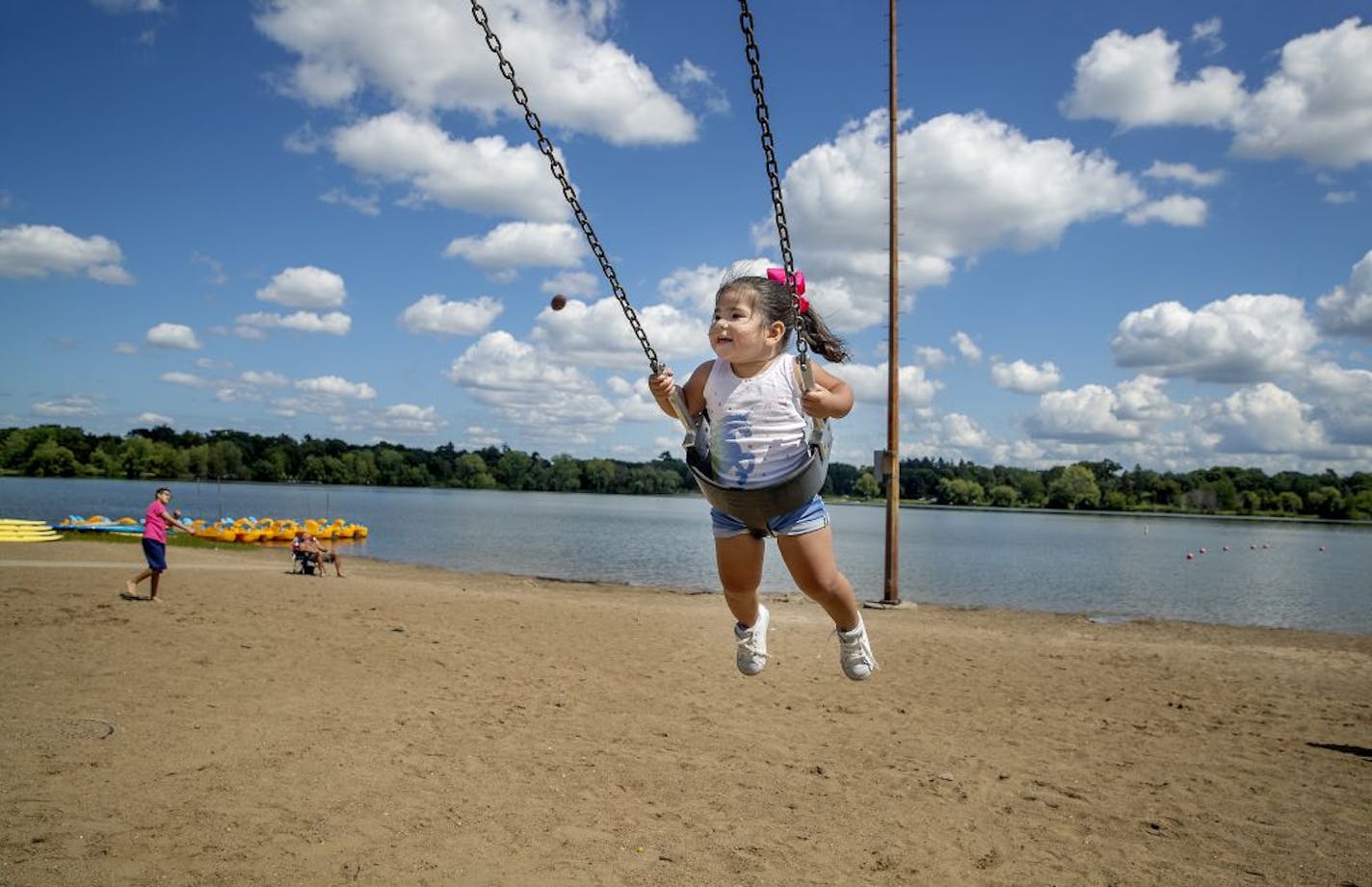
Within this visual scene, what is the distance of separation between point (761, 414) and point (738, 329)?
0.37 meters

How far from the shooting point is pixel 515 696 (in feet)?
38.0

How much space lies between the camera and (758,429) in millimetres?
3881

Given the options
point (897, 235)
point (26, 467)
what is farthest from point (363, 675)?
point (26, 467)

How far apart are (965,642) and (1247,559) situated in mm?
45064

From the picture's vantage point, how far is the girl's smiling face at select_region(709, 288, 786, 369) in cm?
386

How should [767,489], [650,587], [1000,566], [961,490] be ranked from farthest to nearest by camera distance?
[961,490] < [1000,566] < [650,587] < [767,489]

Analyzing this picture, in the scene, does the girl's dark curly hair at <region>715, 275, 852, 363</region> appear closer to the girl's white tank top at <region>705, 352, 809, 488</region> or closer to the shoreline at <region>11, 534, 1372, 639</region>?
the girl's white tank top at <region>705, 352, 809, 488</region>

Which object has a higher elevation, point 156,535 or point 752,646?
point 752,646

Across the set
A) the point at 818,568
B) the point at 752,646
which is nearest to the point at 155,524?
the point at 752,646

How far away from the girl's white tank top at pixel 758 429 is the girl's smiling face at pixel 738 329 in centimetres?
13

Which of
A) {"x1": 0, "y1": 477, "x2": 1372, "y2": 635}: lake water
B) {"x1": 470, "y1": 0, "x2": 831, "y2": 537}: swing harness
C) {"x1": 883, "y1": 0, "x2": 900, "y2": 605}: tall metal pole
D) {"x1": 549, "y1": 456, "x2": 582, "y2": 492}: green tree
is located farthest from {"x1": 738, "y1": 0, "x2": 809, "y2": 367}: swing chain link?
{"x1": 549, "y1": 456, "x2": 582, "y2": 492}: green tree

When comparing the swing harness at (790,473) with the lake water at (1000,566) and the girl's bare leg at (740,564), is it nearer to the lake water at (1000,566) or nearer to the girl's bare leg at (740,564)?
the girl's bare leg at (740,564)

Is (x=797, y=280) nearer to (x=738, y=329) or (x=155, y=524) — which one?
(x=738, y=329)

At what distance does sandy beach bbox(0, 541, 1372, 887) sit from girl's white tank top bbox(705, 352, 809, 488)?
419cm
